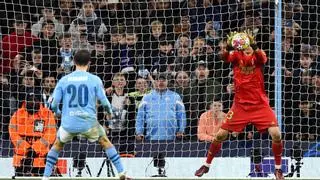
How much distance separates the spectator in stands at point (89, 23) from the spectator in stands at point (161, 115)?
154cm

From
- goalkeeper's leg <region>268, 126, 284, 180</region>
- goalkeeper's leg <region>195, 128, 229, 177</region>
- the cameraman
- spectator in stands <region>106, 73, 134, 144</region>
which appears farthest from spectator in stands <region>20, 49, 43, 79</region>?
goalkeeper's leg <region>268, 126, 284, 180</region>

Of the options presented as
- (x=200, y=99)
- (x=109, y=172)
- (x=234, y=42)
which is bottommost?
(x=109, y=172)

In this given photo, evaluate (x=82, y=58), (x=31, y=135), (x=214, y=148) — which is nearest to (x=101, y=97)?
(x=82, y=58)

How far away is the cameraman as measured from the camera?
13031 mm

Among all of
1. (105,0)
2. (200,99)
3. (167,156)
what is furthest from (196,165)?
(105,0)

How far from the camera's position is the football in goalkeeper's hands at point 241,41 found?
11641 mm

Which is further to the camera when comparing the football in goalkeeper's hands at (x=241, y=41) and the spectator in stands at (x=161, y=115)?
the spectator in stands at (x=161, y=115)

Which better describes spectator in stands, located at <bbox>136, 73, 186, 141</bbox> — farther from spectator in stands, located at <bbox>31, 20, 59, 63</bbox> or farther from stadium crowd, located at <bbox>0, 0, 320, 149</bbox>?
spectator in stands, located at <bbox>31, 20, 59, 63</bbox>

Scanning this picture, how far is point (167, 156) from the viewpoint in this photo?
13141 millimetres

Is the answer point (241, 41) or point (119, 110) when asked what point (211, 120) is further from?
point (241, 41)

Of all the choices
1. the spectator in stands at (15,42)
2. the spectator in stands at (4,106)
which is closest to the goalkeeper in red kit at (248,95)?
the spectator in stands at (4,106)

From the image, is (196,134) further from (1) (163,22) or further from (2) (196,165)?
(1) (163,22)

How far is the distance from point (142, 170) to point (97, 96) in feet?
8.46

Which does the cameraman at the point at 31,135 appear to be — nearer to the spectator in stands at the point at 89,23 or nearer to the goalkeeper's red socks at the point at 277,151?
the spectator in stands at the point at 89,23
